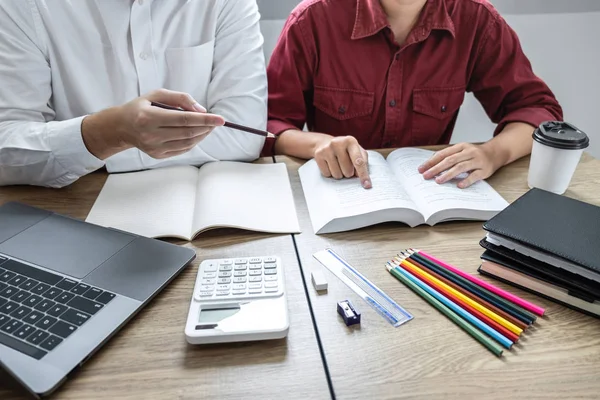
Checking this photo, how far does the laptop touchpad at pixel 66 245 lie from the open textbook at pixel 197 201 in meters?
0.04

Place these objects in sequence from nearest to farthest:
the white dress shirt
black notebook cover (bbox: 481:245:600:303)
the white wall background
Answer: black notebook cover (bbox: 481:245:600:303)
the white dress shirt
the white wall background

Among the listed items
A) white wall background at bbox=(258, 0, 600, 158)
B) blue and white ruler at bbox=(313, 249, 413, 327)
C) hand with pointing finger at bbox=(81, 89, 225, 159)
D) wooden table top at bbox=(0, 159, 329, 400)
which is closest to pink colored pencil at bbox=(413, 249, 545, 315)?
blue and white ruler at bbox=(313, 249, 413, 327)

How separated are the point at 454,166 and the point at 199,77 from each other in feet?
1.98

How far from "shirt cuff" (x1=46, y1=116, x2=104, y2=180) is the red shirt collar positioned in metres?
0.69

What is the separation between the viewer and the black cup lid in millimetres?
862

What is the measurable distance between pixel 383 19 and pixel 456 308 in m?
0.80

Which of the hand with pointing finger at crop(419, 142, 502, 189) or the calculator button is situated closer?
the calculator button

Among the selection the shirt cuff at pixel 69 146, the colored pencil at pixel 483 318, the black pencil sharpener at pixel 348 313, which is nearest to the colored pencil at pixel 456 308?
the colored pencil at pixel 483 318

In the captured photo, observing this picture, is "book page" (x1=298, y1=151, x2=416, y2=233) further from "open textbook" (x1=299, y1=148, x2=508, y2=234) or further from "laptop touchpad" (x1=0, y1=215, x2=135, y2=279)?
"laptop touchpad" (x1=0, y1=215, x2=135, y2=279)

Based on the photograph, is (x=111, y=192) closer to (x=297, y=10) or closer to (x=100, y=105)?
(x=100, y=105)

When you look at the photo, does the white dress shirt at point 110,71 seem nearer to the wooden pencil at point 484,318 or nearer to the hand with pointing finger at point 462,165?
the hand with pointing finger at point 462,165

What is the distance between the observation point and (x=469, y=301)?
0.64 meters

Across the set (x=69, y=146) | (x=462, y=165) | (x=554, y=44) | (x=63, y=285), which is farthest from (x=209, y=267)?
(x=554, y=44)

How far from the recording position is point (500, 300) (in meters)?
0.65
